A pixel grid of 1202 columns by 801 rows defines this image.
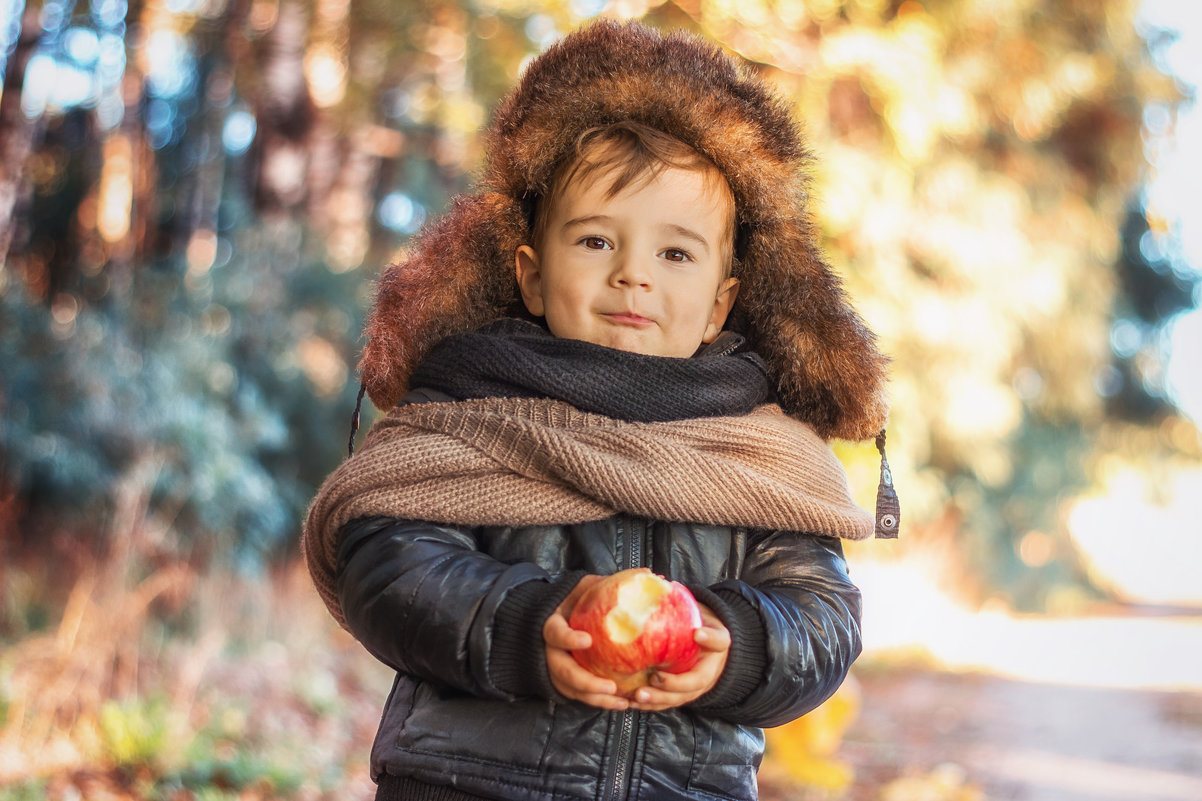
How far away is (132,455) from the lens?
18.2 ft

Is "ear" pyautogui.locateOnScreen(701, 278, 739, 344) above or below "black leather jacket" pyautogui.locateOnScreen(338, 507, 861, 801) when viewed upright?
above

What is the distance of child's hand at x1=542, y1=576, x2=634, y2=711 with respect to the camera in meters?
1.56

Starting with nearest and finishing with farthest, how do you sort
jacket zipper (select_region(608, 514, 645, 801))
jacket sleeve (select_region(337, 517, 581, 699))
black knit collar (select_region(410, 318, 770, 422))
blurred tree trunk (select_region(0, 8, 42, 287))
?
jacket sleeve (select_region(337, 517, 581, 699))
jacket zipper (select_region(608, 514, 645, 801))
black knit collar (select_region(410, 318, 770, 422))
blurred tree trunk (select_region(0, 8, 42, 287))

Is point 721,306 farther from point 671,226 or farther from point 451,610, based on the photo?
point 451,610

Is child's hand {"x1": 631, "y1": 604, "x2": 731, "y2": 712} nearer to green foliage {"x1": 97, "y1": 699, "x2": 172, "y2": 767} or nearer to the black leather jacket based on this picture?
the black leather jacket

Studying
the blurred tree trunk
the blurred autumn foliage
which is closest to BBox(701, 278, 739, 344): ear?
the blurred autumn foliage

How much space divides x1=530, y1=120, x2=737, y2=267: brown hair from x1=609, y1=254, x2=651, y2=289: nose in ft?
0.43

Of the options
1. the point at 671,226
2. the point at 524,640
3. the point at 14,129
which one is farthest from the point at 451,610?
the point at 14,129

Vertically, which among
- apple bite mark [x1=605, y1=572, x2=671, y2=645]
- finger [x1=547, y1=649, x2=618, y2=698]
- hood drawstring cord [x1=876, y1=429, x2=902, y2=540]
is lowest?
finger [x1=547, y1=649, x2=618, y2=698]

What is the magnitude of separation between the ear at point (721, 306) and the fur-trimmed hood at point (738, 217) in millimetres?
24

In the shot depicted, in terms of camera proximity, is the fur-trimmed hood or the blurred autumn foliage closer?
the fur-trimmed hood

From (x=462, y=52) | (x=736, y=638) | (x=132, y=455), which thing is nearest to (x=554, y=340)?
(x=736, y=638)

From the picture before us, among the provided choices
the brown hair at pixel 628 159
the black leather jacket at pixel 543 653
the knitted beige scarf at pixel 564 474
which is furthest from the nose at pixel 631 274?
the black leather jacket at pixel 543 653

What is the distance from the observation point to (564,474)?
1.81m
